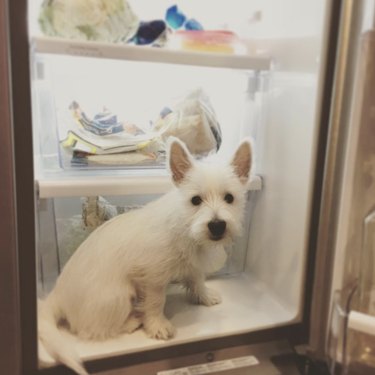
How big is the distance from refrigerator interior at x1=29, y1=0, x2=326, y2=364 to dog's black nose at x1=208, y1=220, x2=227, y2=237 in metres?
0.19

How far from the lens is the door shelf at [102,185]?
992mm

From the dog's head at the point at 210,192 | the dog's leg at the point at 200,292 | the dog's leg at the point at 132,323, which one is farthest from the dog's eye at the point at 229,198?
the dog's leg at the point at 132,323

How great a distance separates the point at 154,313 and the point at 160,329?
5 cm

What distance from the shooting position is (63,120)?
44.2 inches

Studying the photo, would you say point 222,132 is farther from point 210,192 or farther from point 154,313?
point 154,313

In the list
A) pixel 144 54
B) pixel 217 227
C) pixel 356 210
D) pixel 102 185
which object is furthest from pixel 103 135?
pixel 356 210

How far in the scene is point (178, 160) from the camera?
3.40 ft

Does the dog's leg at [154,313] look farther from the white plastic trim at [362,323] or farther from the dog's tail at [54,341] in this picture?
the white plastic trim at [362,323]

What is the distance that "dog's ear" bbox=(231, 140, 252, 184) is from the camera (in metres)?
1.06

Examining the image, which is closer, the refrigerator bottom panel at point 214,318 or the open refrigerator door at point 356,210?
the open refrigerator door at point 356,210

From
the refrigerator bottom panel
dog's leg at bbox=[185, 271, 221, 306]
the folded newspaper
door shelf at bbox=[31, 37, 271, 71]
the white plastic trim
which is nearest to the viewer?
the white plastic trim

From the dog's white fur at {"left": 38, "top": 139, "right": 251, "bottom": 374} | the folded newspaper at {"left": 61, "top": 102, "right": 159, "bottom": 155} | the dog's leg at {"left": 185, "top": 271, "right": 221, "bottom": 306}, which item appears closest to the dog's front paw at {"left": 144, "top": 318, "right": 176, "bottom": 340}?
the dog's white fur at {"left": 38, "top": 139, "right": 251, "bottom": 374}

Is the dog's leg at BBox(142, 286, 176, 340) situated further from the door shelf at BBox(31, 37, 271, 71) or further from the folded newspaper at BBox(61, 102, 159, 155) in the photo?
the door shelf at BBox(31, 37, 271, 71)

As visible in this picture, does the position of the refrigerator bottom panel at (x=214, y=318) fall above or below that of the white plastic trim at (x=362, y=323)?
below
